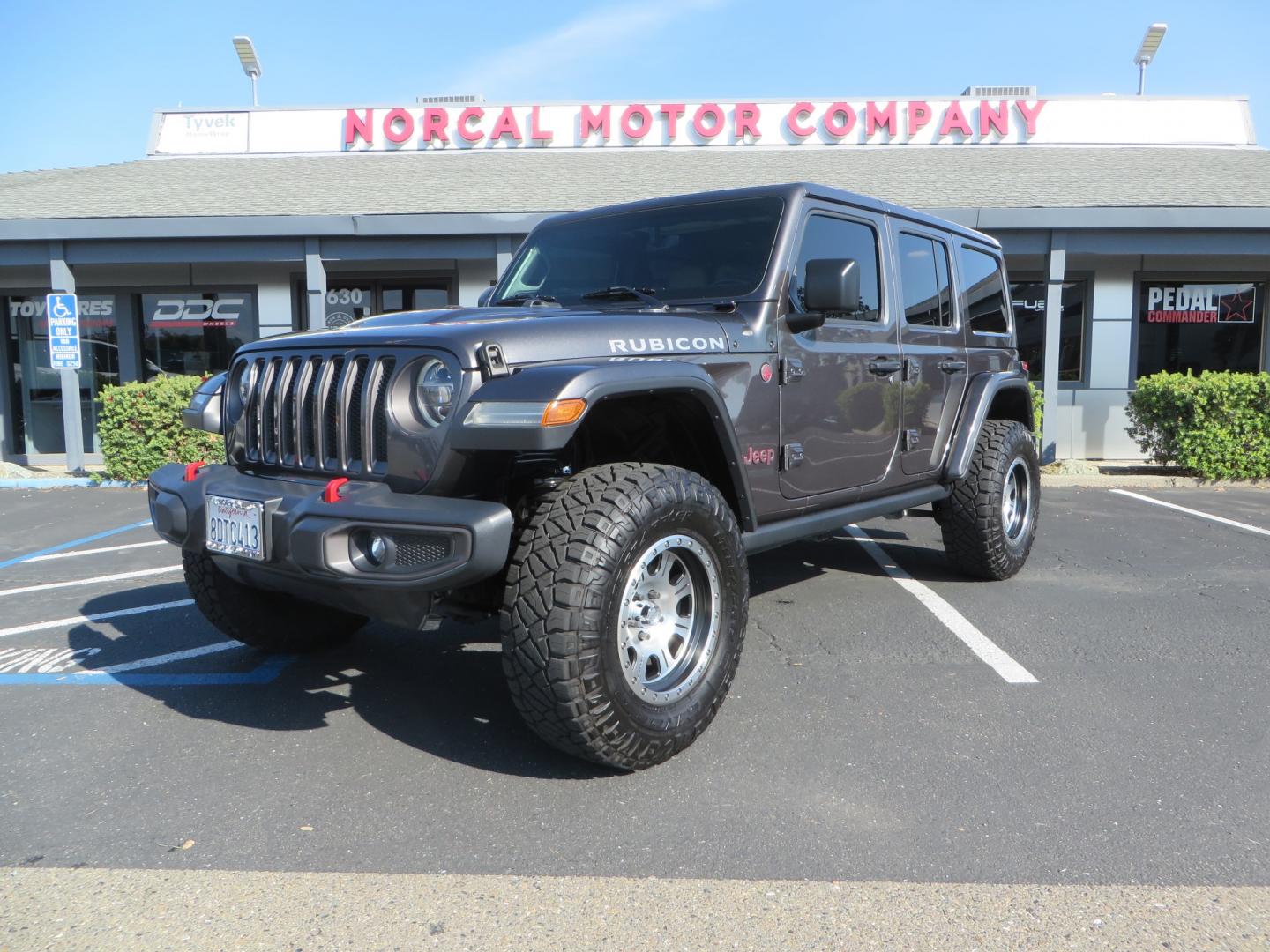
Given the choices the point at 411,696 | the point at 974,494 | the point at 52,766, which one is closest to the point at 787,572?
the point at 974,494

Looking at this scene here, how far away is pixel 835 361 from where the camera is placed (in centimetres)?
404

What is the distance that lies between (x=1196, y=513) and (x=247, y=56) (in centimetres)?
2066

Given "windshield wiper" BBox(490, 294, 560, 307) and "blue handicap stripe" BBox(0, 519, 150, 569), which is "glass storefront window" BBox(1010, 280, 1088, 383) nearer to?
"windshield wiper" BBox(490, 294, 560, 307)

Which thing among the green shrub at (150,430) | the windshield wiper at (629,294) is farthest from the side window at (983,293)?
the green shrub at (150,430)

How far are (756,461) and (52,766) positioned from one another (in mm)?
2648

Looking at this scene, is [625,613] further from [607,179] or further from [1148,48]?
[1148,48]

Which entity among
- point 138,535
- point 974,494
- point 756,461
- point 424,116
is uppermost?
point 424,116

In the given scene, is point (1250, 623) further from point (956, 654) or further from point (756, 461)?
point (756, 461)

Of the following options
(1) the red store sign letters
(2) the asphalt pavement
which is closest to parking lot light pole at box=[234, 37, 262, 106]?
(1) the red store sign letters

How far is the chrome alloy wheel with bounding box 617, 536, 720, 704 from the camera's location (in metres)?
3.08

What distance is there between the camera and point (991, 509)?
209 inches

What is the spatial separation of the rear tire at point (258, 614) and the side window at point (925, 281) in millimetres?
3143

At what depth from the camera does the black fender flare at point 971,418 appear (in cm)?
501

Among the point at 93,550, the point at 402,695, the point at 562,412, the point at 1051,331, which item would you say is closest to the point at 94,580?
the point at 93,550
